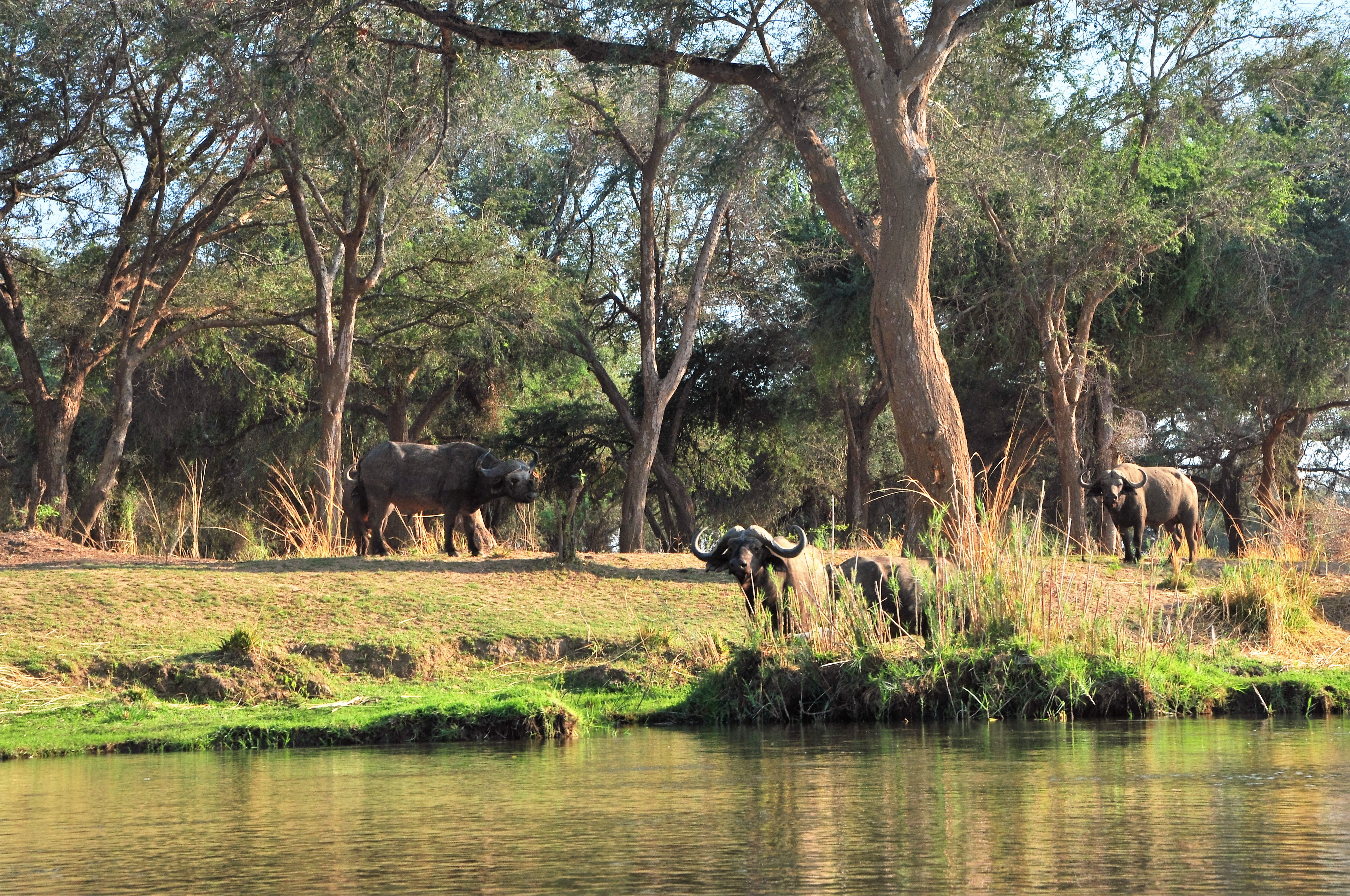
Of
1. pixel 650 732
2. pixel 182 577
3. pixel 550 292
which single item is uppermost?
pixel 550 292

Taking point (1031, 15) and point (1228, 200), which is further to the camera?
point (1228, 200)

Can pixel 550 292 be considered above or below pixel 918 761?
above

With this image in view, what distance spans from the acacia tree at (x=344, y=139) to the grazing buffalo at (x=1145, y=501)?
1015 centimetres

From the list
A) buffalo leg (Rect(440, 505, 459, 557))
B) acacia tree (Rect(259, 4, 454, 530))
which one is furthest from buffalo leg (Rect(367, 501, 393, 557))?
Answer: buffalo leg (Rect(440, 505, 459, 557))

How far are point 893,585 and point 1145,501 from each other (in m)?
9.08

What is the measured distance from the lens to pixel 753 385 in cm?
3278

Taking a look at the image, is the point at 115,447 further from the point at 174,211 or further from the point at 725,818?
the point at 725,818

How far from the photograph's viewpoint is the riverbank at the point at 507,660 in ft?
35.6

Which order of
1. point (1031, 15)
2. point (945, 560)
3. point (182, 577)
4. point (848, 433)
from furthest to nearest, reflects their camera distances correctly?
point (848, 433) < point (1031, 15) < point (182, 577) < point (945, 560)

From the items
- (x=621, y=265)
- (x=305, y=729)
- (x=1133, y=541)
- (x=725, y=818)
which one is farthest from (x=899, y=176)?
(x=621, y=265)

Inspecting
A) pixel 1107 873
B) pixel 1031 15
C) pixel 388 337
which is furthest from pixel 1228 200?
pixel 1107 873

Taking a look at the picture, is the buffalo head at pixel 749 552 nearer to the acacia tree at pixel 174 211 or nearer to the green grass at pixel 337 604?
the green grass at pixel 337 604

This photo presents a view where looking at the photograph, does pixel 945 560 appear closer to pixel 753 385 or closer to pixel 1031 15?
pixel 1031 15

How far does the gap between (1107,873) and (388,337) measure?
24990 millimetres
